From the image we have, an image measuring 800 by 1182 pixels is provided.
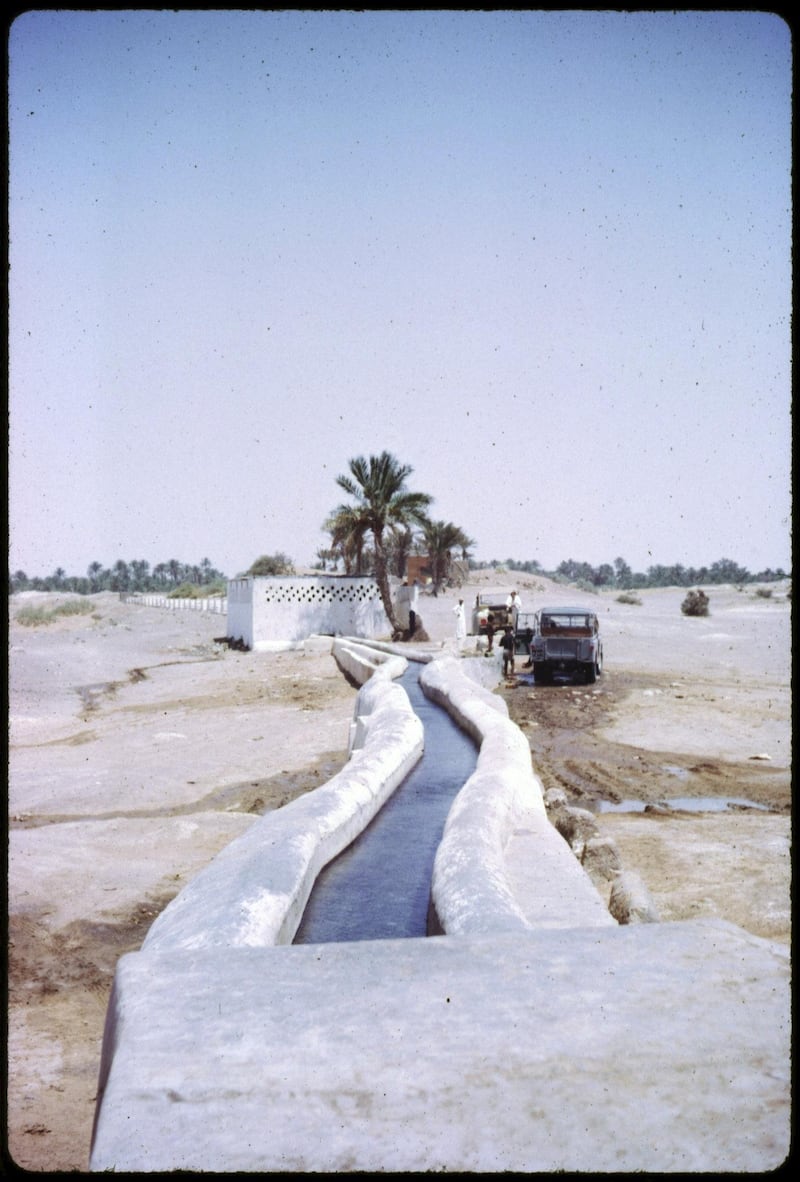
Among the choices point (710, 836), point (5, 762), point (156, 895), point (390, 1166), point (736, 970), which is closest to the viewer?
point (390, 1166)

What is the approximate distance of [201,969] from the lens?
279cm

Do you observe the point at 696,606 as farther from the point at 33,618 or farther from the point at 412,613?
the point at 33,618

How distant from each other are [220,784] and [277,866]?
23.9ft

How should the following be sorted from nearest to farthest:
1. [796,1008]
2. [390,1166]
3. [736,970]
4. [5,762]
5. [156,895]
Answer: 1. [390,1166]
2. [796,1008]
3. [736,970]
4. [5,762]
5. [156,895]

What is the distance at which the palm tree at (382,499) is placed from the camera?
28172 mm

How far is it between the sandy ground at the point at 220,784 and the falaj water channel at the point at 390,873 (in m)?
1.24

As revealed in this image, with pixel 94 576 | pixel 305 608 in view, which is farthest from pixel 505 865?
pixel 94 576

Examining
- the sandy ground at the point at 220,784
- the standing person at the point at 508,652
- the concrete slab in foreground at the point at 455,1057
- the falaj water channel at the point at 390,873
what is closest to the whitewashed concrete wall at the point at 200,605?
the sandy ground at the point at 220,784

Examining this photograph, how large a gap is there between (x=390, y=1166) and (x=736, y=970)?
4.26 feet

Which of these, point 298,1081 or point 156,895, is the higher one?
point 298,1081

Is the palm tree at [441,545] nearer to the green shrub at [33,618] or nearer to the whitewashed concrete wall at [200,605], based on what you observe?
the whitewashed concrete wall at [200,605]

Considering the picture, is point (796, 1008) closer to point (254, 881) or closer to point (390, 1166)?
point (390, 1166)

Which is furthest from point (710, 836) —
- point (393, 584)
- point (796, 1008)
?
point (393, 584)

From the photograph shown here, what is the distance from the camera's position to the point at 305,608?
28609 mm
